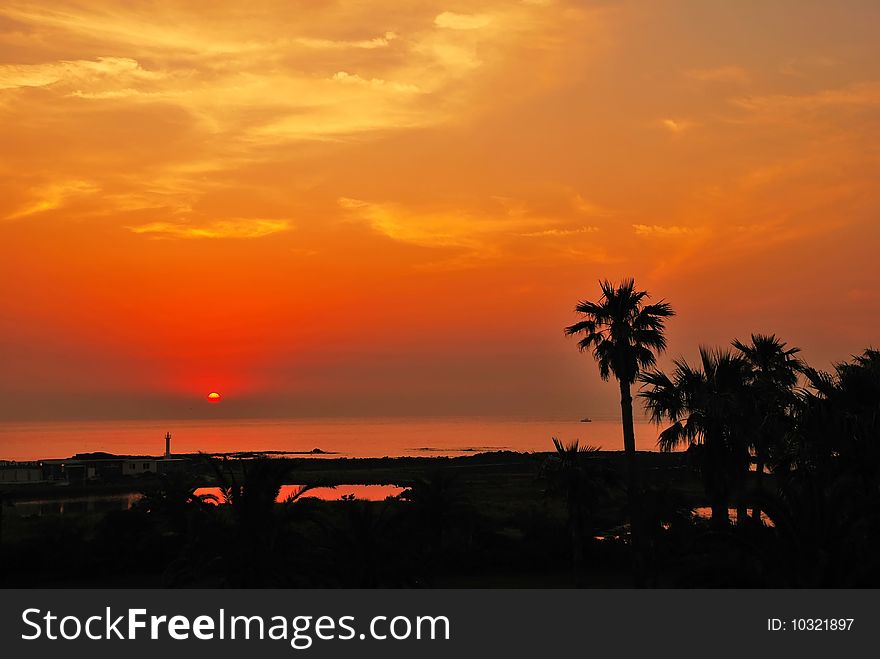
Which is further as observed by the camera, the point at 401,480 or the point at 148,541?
the point at 401,480

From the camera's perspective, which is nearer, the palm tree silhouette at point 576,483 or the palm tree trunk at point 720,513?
the palm tree trunk at point 720,513

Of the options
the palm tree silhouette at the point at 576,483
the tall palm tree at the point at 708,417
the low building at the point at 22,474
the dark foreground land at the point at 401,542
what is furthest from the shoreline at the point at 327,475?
the tall palm tree at the point at 708,417

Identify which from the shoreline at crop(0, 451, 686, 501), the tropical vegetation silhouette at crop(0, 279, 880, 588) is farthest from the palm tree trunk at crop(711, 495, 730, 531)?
the shoreline at crop(0, 451, 686, 501)

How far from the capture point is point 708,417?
36562mm

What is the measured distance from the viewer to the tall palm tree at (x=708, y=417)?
36406mm

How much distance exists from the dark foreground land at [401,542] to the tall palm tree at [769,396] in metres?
2.70

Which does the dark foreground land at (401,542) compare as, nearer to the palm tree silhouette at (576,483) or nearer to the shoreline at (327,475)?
the palm tree silhouette at (576,483)

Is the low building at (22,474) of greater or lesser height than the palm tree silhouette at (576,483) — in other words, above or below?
above

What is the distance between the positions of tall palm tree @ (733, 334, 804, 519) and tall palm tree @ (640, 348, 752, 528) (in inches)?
31.6

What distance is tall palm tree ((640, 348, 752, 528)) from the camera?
1433 inches

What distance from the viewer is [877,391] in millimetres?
25312
